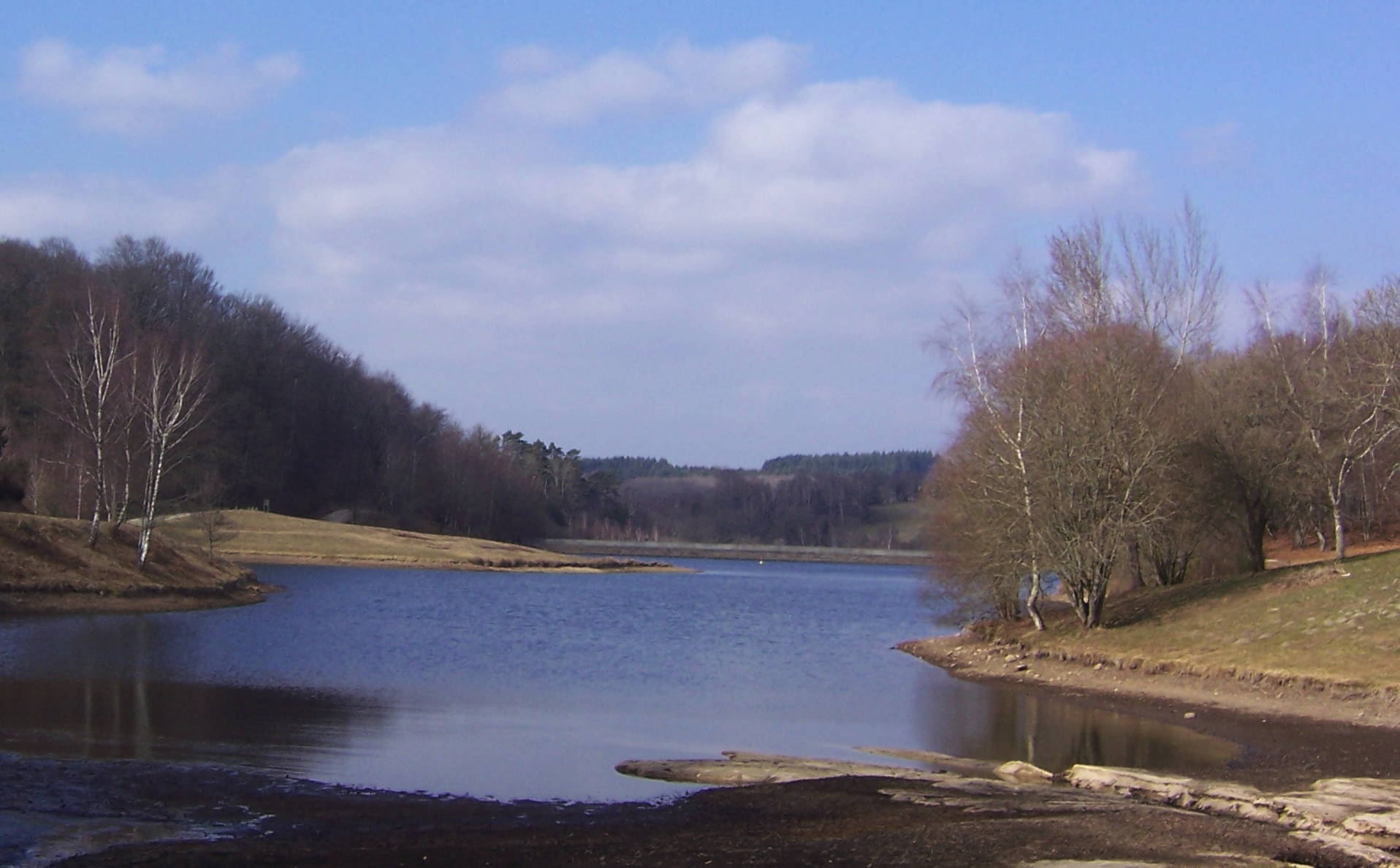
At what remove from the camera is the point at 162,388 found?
2265 inches

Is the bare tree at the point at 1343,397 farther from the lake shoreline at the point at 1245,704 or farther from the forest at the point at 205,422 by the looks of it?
the forest at the point at 205,422

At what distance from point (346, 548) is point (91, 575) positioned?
41.5 meters

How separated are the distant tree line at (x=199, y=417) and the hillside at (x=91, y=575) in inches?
58.2

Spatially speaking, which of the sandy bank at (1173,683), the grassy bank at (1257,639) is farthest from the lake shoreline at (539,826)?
the grassy bank at (1257,639)

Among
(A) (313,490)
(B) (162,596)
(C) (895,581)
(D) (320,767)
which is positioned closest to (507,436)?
(A) (313,490)

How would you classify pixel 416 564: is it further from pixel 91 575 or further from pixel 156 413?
pixel 91 575

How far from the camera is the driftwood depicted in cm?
1290

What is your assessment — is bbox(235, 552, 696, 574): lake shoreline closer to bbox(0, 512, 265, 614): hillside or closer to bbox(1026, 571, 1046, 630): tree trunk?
bbox(0, 512, 265, 614): hillside

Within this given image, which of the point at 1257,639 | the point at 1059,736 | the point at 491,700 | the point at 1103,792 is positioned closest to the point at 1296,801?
the point at 1103,792

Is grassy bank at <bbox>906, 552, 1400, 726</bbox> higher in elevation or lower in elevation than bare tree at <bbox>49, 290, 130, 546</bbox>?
lower

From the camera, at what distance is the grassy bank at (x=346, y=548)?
7856cm

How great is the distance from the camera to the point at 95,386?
185 feet

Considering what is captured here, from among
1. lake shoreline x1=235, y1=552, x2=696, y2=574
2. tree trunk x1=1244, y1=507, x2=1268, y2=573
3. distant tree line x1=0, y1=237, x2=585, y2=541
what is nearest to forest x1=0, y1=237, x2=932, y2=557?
distant tree line x1=0, y1=237, x2=585, y2=541

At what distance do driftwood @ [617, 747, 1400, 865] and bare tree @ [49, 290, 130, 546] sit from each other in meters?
32.5
